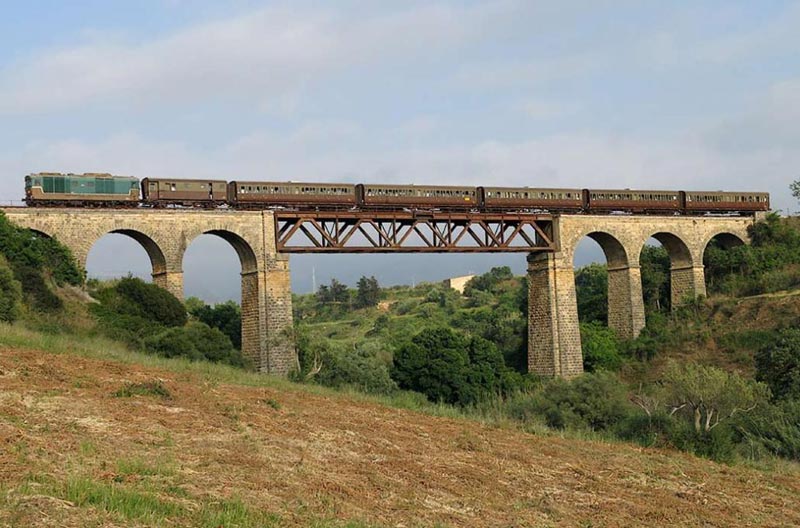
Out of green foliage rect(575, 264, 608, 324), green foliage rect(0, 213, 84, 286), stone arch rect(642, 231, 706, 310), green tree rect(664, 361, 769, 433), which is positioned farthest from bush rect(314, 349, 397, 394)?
stone arch rect(642, 231, 706, 310)

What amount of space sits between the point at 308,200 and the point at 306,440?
26755 mm

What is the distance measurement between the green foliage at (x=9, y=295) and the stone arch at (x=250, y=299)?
28.0 ft

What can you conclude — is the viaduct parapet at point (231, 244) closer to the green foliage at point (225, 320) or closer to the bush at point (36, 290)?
the bush at point (36, 290)

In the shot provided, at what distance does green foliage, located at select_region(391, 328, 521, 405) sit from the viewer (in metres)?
40.6

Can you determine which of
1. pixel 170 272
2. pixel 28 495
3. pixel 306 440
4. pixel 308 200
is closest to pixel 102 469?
pixel 28 495

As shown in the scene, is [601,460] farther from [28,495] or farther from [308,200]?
[308,200]

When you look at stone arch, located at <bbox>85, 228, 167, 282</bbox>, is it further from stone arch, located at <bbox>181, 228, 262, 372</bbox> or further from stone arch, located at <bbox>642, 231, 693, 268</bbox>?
stone arch, located at <bbox>642, 231, 693, 268</bbox>

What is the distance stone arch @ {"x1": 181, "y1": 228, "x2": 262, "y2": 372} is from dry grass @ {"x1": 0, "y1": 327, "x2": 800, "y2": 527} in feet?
60.9

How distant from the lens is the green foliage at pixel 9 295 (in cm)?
2654

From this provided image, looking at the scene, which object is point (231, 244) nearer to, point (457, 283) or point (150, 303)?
point (150, 303)

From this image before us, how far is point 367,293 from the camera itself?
94812 mm

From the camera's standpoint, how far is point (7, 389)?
43.1 feet

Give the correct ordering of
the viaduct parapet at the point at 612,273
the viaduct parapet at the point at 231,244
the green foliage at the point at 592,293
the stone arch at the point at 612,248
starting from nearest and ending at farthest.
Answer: the viaduct parapet at the point at 231,244
the viaduct parapet at the point at 612,273
the stone arch at the point at 612,248
the green foliage at the point at 592,293

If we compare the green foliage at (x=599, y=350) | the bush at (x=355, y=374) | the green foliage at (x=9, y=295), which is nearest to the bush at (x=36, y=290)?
the green foliage at (x=9, y=295)
